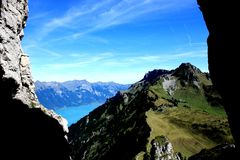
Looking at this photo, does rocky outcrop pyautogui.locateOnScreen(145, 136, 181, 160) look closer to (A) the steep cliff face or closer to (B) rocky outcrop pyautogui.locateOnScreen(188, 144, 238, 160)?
(B) rocky outcrop pyautogui.locateOnScreen(188, 144, 238, 160)

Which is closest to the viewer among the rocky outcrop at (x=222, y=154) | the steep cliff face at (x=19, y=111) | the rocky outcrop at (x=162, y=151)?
the steep cliff face at (x=19, y=111)

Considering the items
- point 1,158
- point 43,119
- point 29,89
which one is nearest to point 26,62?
point 29,89

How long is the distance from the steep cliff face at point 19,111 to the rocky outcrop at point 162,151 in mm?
124097

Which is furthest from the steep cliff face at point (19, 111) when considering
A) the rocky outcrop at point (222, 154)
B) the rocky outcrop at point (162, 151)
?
the rocky outcrop at point (162, 151)

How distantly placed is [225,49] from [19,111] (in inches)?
1019

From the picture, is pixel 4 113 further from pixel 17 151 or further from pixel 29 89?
pixel 29 89

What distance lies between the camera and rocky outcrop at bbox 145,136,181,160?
546 ft

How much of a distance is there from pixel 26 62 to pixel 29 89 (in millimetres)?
4439

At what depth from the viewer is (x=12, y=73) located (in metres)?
36.0

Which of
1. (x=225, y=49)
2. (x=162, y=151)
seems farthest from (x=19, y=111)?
(x=162, y=151)

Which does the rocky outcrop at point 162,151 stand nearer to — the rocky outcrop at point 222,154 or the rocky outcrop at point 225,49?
the rocky outcrop at point 222,154

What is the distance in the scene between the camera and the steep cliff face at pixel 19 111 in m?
36.0

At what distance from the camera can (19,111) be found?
40812 mm

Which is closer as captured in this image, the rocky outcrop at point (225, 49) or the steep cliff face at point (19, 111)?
the rocky outcrop at point (225, 49)
